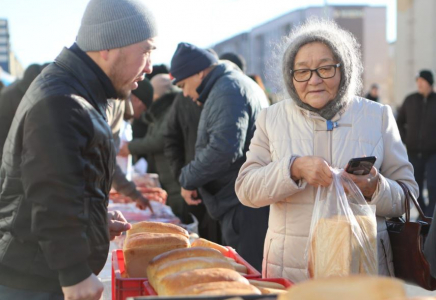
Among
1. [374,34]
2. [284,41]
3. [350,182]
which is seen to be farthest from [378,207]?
[374,34]

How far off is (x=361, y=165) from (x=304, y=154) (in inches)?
15.9

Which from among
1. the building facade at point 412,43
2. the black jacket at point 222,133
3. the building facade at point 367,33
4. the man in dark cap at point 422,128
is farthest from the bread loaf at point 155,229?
the building facade at point 367,33

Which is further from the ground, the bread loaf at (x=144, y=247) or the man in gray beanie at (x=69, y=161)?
the man in gray beanie at (x=69, y=161)

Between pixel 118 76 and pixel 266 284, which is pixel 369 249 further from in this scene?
pixel 118 76

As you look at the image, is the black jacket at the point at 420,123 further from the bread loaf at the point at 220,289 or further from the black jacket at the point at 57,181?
the bread loaf at the point at 220,289

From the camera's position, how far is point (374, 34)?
6888 cm

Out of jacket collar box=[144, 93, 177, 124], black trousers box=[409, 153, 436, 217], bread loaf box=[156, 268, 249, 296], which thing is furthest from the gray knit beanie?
black trousers box=[409, 153, 436, 217]

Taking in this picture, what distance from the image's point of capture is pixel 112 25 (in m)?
2.32

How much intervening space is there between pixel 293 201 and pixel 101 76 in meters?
1.07

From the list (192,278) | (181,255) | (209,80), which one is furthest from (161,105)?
(192,278)

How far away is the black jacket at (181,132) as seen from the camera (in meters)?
5.61

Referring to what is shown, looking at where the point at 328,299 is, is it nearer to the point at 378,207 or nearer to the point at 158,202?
the point at 378,207

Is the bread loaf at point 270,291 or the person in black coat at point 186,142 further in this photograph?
the person in black coat at point 186,142

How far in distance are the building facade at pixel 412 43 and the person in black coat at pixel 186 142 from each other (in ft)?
103
